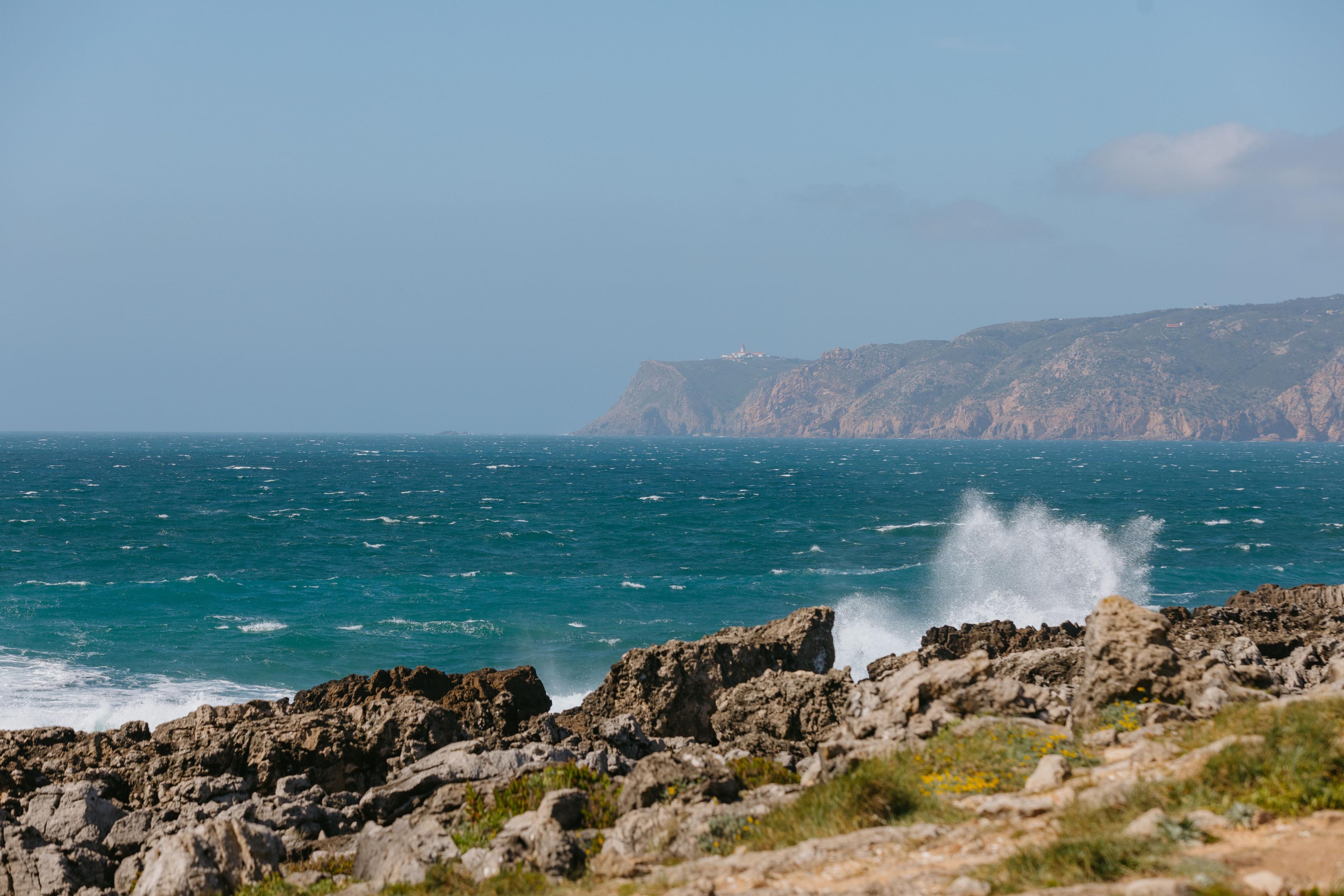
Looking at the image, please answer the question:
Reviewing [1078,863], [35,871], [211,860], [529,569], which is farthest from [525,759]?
[529,569]

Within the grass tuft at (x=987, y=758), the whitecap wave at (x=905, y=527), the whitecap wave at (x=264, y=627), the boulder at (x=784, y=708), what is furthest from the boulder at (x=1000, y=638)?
the whitecap wave at (x=905, y=527)

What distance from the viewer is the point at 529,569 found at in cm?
5388

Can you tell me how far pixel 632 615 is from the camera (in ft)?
139

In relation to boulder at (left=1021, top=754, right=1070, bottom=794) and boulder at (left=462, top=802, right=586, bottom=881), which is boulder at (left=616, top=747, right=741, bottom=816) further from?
boulder at (left=1021, top=754, right=1070, bottom=794)

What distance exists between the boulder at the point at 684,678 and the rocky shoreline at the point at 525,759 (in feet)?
0.16

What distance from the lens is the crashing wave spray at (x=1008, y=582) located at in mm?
40312

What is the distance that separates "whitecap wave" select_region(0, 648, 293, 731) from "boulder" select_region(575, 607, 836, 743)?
1435 cm

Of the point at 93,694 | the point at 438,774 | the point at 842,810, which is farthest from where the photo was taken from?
the point at 93,694

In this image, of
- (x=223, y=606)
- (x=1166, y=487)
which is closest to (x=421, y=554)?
(x=223, y=606)

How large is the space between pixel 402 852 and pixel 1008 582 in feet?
150

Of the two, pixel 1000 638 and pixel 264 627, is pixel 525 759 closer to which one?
pixel 1000 638

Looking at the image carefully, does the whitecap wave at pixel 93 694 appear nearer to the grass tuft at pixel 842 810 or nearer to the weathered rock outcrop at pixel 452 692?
the weathered rock outcrop at pixel 452 692

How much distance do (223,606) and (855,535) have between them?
42281mm

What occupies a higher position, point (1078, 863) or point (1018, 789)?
point (1078, 863)
